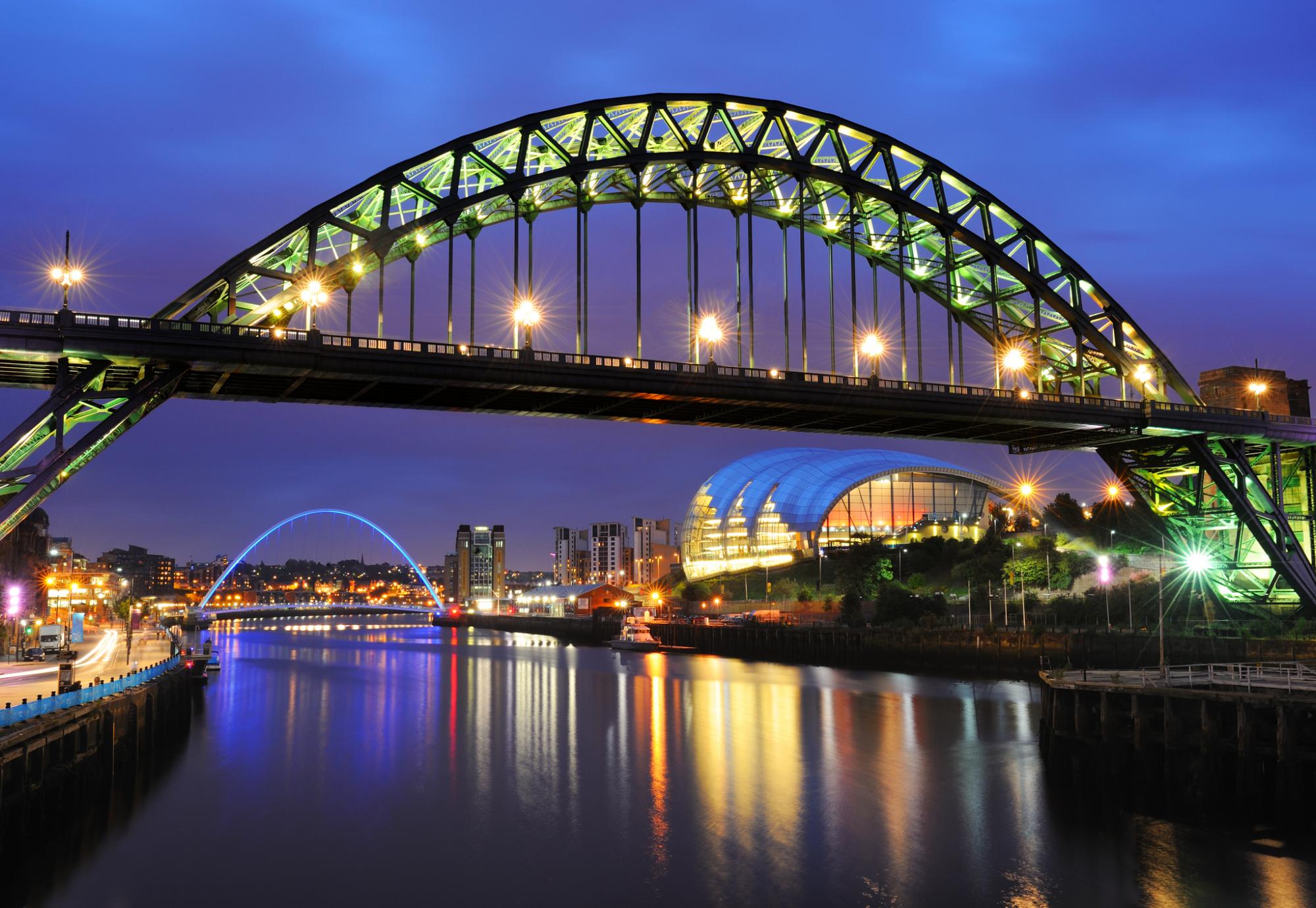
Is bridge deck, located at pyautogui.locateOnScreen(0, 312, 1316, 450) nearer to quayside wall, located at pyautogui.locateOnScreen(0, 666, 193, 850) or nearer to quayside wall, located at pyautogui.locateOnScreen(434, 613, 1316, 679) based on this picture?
quayside wall, located at pyautogui.locateOnScreen(434, 613, 1316, 679)

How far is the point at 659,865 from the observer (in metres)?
30.1

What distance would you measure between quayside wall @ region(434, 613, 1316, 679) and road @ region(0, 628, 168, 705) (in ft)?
136

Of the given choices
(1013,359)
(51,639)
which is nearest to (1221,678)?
(1013,359)

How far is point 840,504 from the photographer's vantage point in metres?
143

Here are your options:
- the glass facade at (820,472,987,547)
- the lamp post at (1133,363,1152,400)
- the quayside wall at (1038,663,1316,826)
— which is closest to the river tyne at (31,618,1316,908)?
the quayside wall at (1038,663,1316,826)

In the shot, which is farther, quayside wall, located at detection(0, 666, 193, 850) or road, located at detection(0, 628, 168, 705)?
road, located at detection(0, 628, 168, 705)

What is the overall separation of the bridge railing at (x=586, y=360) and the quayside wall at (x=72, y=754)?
1300cm

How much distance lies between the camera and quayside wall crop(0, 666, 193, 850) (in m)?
29.2

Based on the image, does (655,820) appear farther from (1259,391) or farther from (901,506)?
(901,506)

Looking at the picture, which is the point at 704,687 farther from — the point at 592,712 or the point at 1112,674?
the point at 1112,674

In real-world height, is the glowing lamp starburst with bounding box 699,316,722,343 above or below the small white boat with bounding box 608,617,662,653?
above

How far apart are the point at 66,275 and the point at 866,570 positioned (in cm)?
7996

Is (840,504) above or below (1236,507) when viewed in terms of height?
above

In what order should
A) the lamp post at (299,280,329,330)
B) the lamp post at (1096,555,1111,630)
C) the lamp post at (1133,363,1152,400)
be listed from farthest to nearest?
the lamp post at (1096,555,1111,630) → the lamp post at (1133,363,1152,400) → the lamp post at (299,280,329,330)
